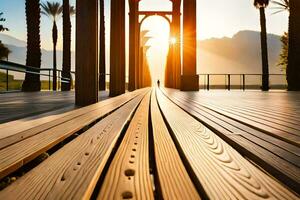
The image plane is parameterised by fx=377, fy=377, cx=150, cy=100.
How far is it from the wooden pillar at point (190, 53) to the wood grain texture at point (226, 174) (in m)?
13.8

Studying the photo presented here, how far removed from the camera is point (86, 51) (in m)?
6.21

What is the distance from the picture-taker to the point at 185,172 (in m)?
1.54

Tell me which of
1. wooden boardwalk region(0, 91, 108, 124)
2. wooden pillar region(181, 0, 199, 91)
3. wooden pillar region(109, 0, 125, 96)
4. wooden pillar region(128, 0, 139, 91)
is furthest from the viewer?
wooden pillar region(128, 0, 139, 91)

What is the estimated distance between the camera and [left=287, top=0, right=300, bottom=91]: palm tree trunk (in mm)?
15812

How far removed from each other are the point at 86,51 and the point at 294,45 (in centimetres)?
1225

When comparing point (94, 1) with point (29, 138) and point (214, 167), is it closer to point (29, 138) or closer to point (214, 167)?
point (29, 138)

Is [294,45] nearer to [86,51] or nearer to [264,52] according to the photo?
[264,52]

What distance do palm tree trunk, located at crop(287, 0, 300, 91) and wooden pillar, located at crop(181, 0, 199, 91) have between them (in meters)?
4.08

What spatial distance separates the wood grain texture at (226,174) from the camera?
1251mm

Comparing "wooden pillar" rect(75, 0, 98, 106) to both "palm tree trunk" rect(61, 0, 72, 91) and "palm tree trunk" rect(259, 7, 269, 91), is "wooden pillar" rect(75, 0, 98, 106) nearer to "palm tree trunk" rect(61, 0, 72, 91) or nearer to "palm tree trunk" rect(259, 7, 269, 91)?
"palm tree trunk" rect(61, 0, 72, 91)

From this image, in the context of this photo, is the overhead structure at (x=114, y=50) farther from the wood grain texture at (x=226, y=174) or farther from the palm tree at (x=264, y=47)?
the palm tree at (x=264, y=47)

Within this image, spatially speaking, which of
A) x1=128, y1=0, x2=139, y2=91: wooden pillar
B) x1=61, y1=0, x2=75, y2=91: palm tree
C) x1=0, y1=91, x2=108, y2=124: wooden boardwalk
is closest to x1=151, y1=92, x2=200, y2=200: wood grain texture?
x1=0, y1=91, x2=108, y2=124: wooden boardwalk

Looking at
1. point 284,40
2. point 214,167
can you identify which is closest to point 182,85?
point 214,167

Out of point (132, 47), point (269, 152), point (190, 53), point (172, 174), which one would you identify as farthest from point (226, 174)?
point (132, 47)
